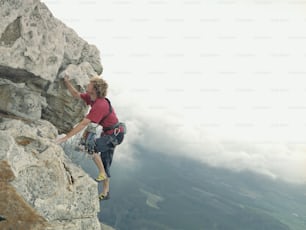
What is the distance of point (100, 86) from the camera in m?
16.2

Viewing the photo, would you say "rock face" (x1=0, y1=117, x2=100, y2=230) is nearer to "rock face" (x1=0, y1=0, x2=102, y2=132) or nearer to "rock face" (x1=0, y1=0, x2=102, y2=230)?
"rock face" (x1=0, y1=0, x2=102, y2=230)

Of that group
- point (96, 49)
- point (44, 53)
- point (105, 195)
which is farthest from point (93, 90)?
point (96, 49)

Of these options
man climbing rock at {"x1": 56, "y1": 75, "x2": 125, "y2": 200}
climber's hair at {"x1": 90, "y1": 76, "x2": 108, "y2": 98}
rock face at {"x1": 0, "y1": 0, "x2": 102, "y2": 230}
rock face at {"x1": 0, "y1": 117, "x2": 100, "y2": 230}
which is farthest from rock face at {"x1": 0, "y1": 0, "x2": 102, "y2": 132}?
climber's hair at {"x1": 90, "y1": 76, "x2": 108, "y2": 98}

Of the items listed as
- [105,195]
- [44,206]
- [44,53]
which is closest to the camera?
[44,206]

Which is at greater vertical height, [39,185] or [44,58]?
[44,58]

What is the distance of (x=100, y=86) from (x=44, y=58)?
15.0ft

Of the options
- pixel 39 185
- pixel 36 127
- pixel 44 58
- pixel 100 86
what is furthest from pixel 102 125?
pixel 44 58

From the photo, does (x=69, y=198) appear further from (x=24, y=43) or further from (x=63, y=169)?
(x=24, y=43)

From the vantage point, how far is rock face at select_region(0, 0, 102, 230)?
547 inches

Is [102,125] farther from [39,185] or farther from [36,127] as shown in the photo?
[39,185]

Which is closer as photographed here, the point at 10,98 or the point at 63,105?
the point at 10,98

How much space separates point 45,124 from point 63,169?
12.6 feet

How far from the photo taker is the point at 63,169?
1620 centimetres

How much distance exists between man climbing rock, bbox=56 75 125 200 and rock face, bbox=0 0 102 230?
47.6 inches
